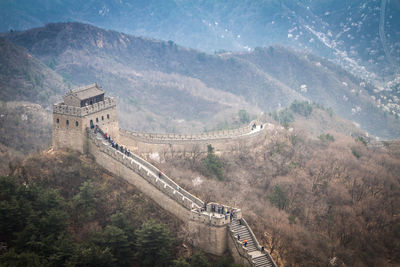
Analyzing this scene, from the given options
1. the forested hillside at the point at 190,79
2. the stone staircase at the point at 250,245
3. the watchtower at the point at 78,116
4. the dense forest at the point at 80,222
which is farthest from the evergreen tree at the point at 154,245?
the forested hillside at the point at 190,79

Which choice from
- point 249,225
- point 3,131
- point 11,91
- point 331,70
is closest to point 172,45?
point 331,70

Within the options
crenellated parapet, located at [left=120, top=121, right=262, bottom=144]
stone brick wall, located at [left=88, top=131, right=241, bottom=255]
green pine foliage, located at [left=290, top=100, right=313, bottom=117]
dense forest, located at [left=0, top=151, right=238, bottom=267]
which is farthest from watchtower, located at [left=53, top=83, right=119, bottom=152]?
green pine foliage, located at [left=290, top=100, right=313, bottom=117]

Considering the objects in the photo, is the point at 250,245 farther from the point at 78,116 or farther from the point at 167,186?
the point at 78,116

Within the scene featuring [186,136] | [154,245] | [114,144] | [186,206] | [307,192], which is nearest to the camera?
[154,245]

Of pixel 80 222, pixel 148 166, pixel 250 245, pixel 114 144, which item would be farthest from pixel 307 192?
pixel 80 222

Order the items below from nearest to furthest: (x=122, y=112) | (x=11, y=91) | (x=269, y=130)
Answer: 1. (x=269, y=130)
2. (x=11, y=91)
3. (x=122, y=112)

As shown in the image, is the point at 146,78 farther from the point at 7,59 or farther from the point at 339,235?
the point at 339,235
